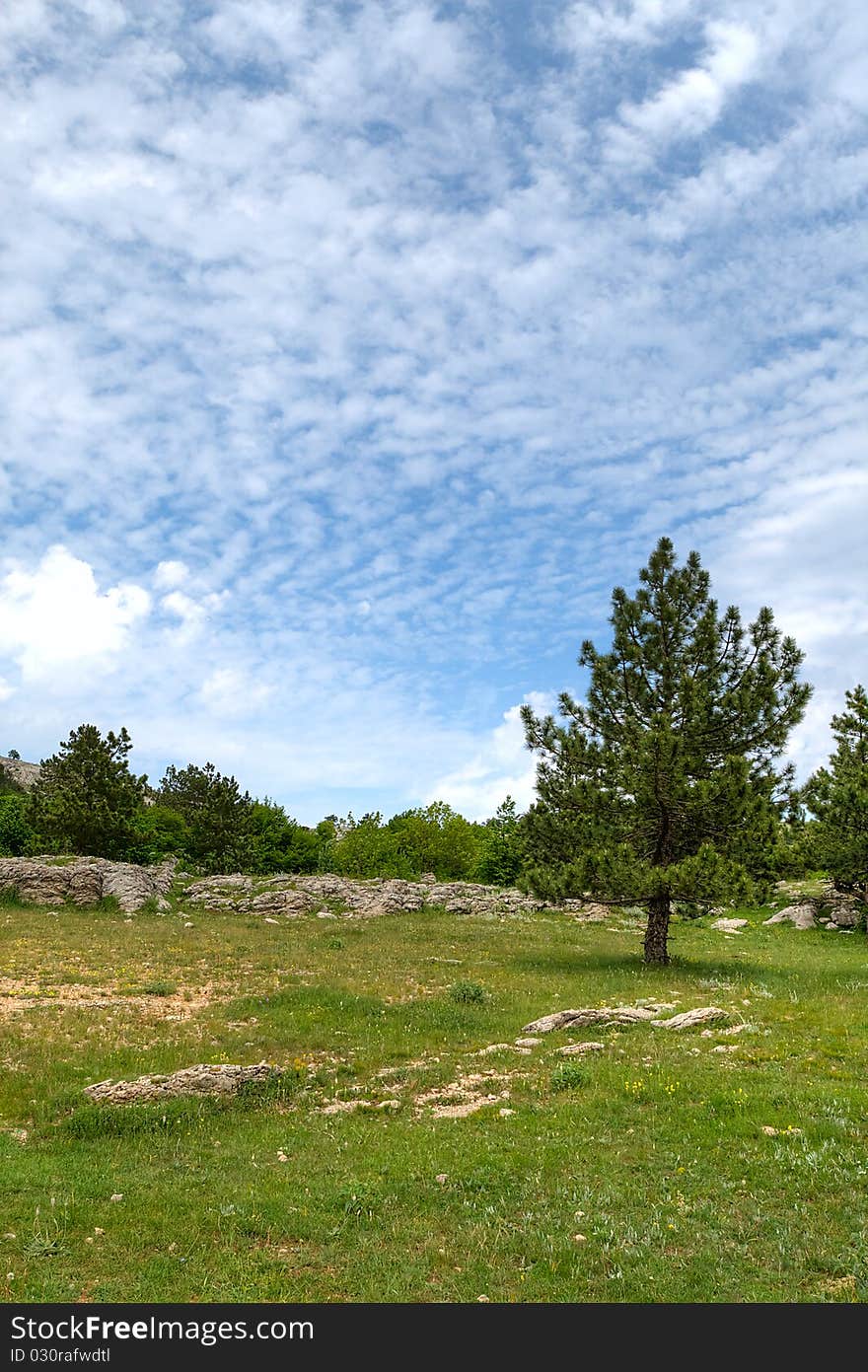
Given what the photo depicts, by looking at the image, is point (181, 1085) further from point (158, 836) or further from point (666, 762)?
point (158, 836)

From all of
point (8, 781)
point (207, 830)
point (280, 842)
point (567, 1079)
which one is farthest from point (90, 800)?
point (8, 781)

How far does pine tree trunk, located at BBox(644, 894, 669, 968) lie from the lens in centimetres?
3068

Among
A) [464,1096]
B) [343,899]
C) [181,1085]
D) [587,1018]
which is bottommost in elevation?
[343,899]

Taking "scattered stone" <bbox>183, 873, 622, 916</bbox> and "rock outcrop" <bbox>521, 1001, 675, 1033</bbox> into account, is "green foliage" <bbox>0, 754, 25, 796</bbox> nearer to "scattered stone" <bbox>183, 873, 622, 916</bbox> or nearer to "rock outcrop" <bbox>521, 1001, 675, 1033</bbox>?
"scattered stone" <bbox>183, 873, 622, 916</bbox>

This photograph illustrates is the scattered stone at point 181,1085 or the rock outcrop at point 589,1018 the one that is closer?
the scattered stone at point 181,1085

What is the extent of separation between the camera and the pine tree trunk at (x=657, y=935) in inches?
1208

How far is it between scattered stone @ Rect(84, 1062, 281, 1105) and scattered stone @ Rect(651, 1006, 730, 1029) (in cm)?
1000

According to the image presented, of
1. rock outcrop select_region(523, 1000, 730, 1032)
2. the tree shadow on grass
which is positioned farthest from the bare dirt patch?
the tree shadow on grass

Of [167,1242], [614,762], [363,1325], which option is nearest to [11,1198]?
[167,1242]

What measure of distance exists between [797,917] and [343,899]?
30.8 m

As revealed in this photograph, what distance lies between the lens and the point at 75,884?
4788 centimetres

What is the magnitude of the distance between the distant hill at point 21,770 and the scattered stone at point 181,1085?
501ft

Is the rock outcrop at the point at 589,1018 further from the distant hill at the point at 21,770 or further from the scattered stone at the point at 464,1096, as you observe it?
the distant hill at the point at 21,770

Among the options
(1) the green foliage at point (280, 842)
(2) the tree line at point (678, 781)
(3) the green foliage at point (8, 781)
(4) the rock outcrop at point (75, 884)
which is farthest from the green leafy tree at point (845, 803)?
(3) the green foliage at point (8, 781)
